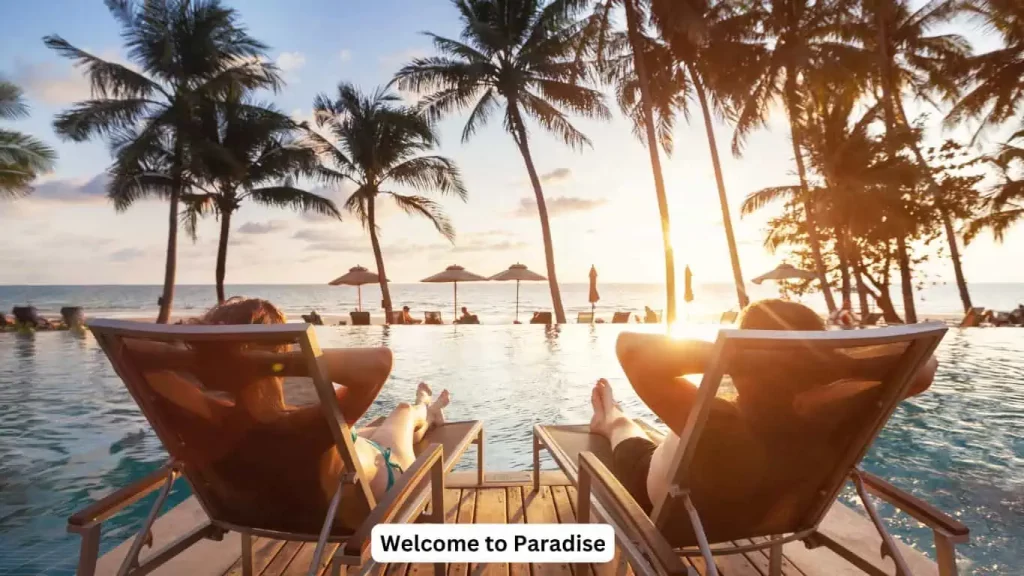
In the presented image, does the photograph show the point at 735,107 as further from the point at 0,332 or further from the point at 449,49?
the point at 0,332

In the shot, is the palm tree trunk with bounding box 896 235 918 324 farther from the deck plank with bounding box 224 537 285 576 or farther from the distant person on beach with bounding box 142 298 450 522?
the distant person on beach with bounding box 142 298 450 522

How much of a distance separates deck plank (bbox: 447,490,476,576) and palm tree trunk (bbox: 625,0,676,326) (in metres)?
11.5

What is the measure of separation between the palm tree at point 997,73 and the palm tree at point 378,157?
676 inches

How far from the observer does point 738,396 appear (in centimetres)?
162

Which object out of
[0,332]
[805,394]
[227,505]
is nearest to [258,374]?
[227,505]

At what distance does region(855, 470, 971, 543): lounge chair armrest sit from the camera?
137 cm

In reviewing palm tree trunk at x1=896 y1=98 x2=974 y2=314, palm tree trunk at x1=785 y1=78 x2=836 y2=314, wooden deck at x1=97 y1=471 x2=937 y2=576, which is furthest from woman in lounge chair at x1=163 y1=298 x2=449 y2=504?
palm tree trunk at x1=896 y1=98 x2=974 y2=314

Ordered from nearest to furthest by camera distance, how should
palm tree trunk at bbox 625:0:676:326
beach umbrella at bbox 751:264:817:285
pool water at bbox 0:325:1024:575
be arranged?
1. pool water at bbox 0:325:1024:575
2. palm tree trunk at bbox 625:0:676:326
3. beach umbrella at bbox 751:264:817:285

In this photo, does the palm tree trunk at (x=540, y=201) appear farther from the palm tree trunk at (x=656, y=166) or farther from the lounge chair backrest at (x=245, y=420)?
the lounge chair backrest at (x=245, y=420)

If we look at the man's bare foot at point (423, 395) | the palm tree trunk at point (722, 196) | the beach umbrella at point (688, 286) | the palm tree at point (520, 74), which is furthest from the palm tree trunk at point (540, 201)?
the man's bare foot at point (423, 395)

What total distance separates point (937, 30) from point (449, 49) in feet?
54.0

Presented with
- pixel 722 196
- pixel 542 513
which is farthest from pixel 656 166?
pixel 542 513

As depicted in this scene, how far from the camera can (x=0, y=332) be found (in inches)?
583

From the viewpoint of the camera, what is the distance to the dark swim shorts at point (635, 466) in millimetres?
2014
